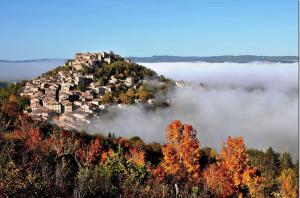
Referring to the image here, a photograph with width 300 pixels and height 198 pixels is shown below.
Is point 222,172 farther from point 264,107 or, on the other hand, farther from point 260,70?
point 260,70

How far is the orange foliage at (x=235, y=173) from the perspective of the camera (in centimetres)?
2711

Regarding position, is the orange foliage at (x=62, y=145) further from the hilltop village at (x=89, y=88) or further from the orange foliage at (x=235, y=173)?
the hilltop village at (x=89, y=88)

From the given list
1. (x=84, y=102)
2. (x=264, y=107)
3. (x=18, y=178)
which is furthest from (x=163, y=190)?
(x=264, y=107)

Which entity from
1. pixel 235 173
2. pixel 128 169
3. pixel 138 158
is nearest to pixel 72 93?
pixel 138 158

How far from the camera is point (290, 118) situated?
125625 mm

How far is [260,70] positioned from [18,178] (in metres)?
171

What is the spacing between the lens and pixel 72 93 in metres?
74.6

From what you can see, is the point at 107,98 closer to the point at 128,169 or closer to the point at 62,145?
the point at 62,145

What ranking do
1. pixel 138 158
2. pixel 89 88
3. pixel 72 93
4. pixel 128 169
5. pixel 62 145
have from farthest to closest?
1. pixel 89 88
2. pixel 72 93
3. pixel 138 158
4. pixel 62 145
5. pixel 128 169

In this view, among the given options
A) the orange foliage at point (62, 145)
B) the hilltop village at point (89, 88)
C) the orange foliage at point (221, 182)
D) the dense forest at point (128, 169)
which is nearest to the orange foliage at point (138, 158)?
the dense forest at point (128, 169)

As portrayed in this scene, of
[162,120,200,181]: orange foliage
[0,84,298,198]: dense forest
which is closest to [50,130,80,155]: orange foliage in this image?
[0,84,298,198]: dense forest

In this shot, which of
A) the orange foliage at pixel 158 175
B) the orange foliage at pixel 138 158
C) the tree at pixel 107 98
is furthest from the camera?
the tree at pixel 107 98

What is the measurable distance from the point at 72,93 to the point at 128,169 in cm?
5538

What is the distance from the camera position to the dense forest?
15067 mm
